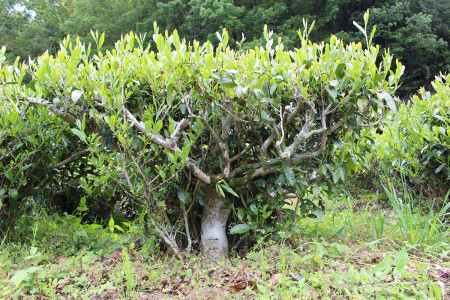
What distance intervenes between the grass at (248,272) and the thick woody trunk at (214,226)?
85 mm

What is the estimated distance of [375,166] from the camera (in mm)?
4285

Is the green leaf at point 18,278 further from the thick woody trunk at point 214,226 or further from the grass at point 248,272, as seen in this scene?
the thick woody trunk at point 214,226

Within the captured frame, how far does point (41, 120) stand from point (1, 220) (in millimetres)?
884

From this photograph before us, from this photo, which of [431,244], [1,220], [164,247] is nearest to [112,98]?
[164,247]

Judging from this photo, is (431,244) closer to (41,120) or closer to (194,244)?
(194,244)

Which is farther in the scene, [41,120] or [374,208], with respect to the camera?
[374,208]

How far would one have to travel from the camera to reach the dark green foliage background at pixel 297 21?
1808cm

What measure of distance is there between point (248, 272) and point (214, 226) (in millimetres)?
A: 413


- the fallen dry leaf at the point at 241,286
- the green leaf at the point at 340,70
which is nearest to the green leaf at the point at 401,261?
the fallen dry leaf at the point at 241,286

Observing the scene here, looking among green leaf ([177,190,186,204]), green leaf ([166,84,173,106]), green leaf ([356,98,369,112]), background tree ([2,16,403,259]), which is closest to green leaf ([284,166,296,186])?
background tree ([2,16,403,259])

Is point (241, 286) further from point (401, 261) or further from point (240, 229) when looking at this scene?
point (401, 261)

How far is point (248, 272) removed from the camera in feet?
5.91

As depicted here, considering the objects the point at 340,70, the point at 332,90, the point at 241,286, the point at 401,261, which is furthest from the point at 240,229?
the point at 340,70

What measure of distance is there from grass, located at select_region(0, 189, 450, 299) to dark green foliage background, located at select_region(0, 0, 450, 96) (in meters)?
14.1
